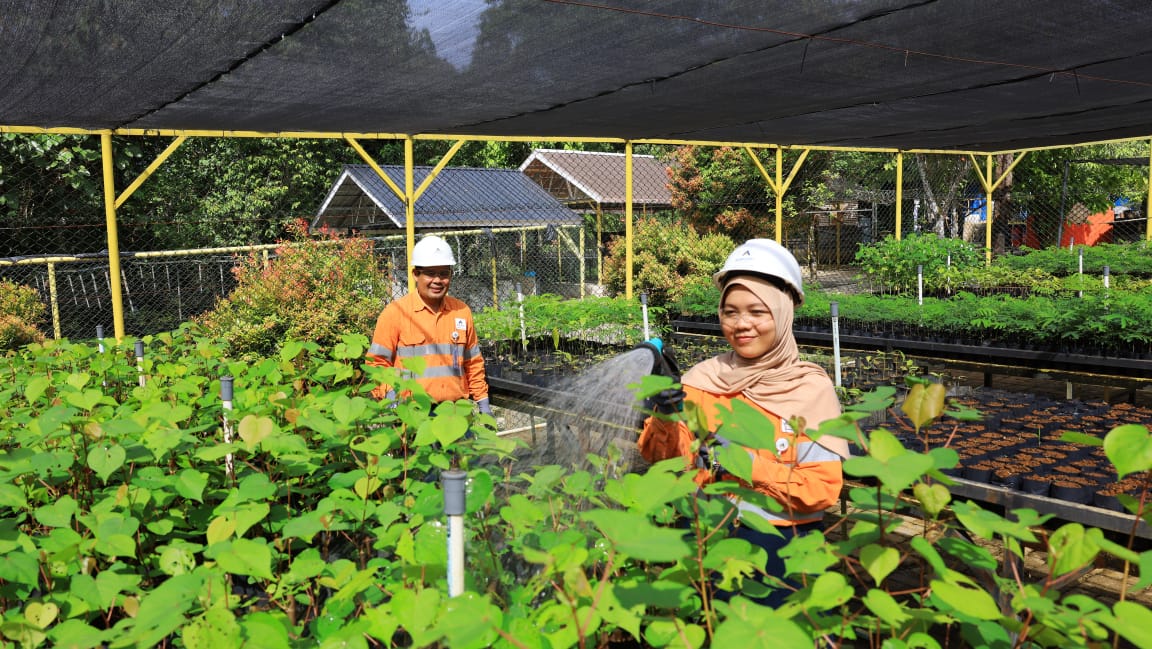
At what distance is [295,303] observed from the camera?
20.5ft

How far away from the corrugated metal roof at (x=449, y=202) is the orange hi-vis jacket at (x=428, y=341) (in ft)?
30.7

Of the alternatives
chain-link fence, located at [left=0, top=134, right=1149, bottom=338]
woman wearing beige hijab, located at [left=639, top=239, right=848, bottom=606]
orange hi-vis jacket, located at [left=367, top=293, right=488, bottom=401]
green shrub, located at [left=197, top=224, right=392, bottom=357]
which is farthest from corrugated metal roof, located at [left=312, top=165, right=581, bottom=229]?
woman wearing beige hijab, located at [left=639, top=239, right=848, bottom=606]

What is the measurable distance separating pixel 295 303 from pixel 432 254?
3.65 m

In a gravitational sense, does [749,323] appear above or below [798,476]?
above

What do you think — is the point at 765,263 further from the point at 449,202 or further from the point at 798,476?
the point at 449,202

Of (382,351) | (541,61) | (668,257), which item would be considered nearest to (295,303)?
(541,61)

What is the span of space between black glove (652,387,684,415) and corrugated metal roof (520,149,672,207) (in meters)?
16.7

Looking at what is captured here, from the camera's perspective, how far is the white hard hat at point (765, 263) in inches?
66.5

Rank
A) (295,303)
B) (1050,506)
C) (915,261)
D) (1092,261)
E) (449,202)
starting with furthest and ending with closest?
(449,202), (1092,261), (915,261), (295,303), (1050,506)

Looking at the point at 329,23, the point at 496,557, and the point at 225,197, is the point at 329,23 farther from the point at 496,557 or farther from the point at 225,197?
the point at 225,197


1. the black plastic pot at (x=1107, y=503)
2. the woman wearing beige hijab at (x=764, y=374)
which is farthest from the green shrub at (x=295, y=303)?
the black plastic pot at (x=1107, y=503)

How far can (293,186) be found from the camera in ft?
56.1

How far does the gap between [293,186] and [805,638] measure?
706 inches

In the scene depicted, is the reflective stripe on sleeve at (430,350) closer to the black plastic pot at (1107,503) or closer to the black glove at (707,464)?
the black glove at (707,464)
